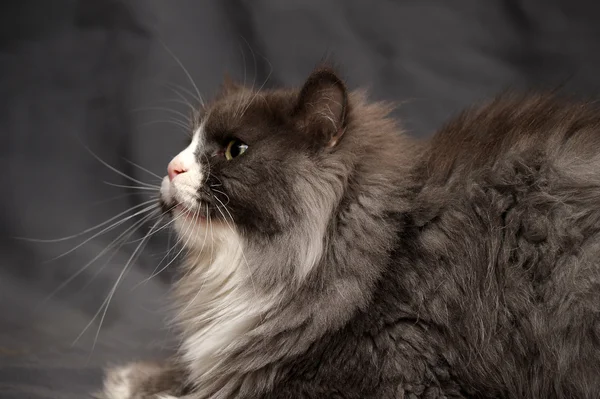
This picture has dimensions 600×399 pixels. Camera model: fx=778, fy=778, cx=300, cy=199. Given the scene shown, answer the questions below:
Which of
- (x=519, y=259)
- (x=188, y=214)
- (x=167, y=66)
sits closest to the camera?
(x=519, y=259)

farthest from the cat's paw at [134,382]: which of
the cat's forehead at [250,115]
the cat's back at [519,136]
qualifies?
the cat's back at [519,136]

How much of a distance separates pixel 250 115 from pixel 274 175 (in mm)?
227

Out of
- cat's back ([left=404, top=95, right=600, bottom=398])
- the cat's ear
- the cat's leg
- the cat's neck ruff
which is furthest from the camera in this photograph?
the cat's leg

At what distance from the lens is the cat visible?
2062mm

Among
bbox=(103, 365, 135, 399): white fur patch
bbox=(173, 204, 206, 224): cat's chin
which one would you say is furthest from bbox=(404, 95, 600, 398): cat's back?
bbox=(103, 365, 135, 399): white fur patch

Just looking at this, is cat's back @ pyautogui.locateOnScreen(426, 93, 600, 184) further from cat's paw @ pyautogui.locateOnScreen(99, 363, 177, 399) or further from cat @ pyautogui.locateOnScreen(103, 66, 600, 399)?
cat's paw @ pyautogui.locateOnScreen(99, 363, 177, 399)

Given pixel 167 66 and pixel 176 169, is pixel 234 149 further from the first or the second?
pixel 167 66

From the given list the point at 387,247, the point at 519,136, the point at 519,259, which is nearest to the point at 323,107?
the point at 387,247

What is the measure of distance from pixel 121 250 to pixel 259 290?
1549 mm

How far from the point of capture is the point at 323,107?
221 cm

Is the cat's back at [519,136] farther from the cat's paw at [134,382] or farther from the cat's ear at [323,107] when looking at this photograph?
the cat's paw at [134,382]

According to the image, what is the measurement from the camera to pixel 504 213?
2.14 meters

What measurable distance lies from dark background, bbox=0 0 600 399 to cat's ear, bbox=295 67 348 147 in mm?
1371

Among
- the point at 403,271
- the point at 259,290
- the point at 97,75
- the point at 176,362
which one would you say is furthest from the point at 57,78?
the point at 403,271
